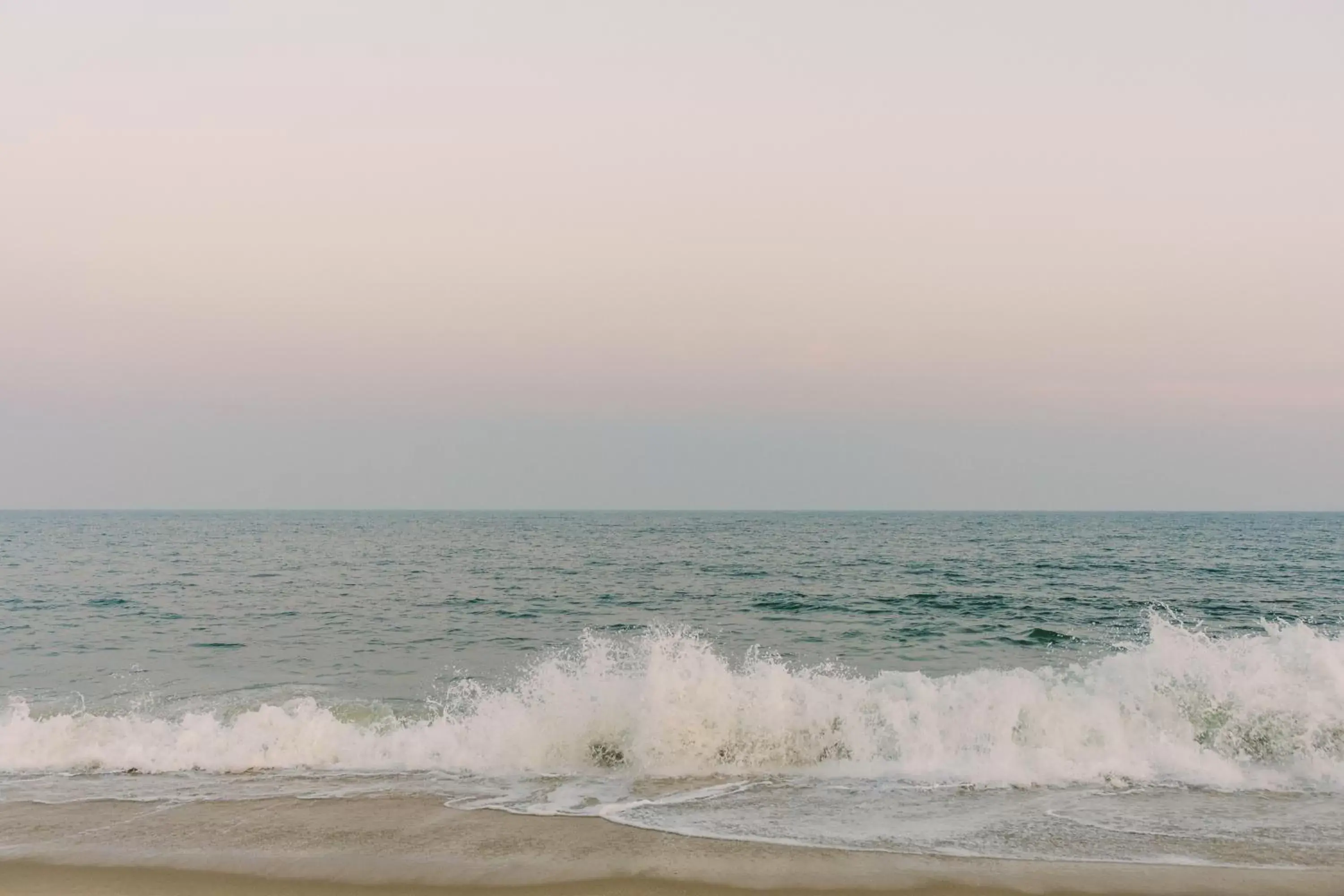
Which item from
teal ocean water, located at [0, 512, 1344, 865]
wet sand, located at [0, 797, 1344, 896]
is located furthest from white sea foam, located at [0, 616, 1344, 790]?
wet sand, located at [0, 797, 1344, 896]

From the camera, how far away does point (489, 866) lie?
6152mm

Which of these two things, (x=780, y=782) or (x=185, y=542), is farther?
(x=185, y=542)

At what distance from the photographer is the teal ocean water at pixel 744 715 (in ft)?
24.7

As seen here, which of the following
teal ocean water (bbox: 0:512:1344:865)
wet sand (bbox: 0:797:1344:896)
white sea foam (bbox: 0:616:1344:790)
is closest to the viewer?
wet sand (bbox: 0:797:1344:896)

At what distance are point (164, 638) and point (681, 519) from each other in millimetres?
100871

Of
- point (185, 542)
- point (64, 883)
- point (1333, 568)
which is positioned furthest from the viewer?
point (185, 542)

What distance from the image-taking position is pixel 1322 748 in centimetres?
909

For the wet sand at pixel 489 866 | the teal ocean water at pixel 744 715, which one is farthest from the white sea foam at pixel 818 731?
the wet sand at pixel 489 866

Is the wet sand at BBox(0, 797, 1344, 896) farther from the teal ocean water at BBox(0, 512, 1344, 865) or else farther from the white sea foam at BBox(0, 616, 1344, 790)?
the white sea foam at BBox(0, 616, 1344, 790)

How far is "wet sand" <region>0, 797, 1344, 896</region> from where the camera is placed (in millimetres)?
5734

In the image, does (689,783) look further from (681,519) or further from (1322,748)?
(681,519)

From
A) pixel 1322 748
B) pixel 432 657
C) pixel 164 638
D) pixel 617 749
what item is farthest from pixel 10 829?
pixel 1322 748

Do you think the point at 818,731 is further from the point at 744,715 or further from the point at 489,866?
the point at 489,866

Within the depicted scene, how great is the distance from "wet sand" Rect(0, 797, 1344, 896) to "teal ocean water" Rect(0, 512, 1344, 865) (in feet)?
1.26
